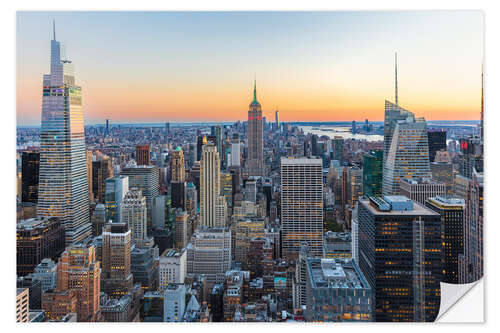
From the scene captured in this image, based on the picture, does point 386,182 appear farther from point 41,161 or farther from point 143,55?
point 41,161

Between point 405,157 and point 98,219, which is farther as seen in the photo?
point 405,157

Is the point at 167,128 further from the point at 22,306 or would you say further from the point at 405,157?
the point at 405,157

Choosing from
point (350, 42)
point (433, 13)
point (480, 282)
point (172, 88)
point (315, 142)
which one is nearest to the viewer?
point (480, 282)

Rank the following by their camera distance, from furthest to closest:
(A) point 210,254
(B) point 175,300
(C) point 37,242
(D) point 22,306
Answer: (A) point 210,254 < (C) point 37,242 < (B) point 175,300 < (D) point 22,306

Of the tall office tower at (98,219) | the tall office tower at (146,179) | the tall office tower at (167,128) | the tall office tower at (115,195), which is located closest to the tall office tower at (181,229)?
the tall office tower at (146,179)

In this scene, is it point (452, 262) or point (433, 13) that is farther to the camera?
point (452, 262)

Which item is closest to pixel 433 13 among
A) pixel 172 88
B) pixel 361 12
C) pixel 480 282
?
pixel 361 12

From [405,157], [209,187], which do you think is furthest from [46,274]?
[405,157]
